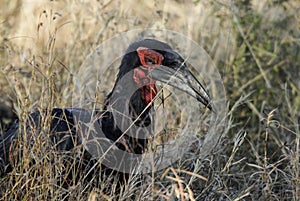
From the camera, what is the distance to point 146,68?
3387mm

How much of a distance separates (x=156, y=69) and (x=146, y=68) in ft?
0.17

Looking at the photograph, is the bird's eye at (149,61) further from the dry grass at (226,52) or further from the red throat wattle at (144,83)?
the dry grass at (226,52)

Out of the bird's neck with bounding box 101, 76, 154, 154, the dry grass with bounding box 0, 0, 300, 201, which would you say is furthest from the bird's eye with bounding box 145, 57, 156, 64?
the dry grass with bounding box 0, 0, 300, 201

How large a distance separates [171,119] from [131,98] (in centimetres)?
92

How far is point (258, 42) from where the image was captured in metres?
5.03

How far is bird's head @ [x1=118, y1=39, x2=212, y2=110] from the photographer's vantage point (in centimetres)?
337

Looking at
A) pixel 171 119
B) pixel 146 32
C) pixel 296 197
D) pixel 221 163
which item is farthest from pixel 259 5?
pixel 296 197

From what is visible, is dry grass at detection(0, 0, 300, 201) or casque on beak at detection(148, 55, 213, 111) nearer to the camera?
casque on beak at detection(148, 55, 213, 111)

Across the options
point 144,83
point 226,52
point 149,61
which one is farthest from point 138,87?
point 226,52

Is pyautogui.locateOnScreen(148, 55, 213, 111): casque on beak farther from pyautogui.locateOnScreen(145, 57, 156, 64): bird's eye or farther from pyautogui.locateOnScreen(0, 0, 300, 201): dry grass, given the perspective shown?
pyautogui.locateOnScreen(0, 0, 300, 201): dry grass

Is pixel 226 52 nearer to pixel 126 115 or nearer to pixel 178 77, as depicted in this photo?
pixel 178 77

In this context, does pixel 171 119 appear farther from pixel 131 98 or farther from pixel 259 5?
pixel 259 5

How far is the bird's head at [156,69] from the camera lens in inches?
133

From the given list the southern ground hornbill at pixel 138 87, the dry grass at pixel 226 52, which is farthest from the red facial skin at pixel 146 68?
the dry grass at pixel 226 52
